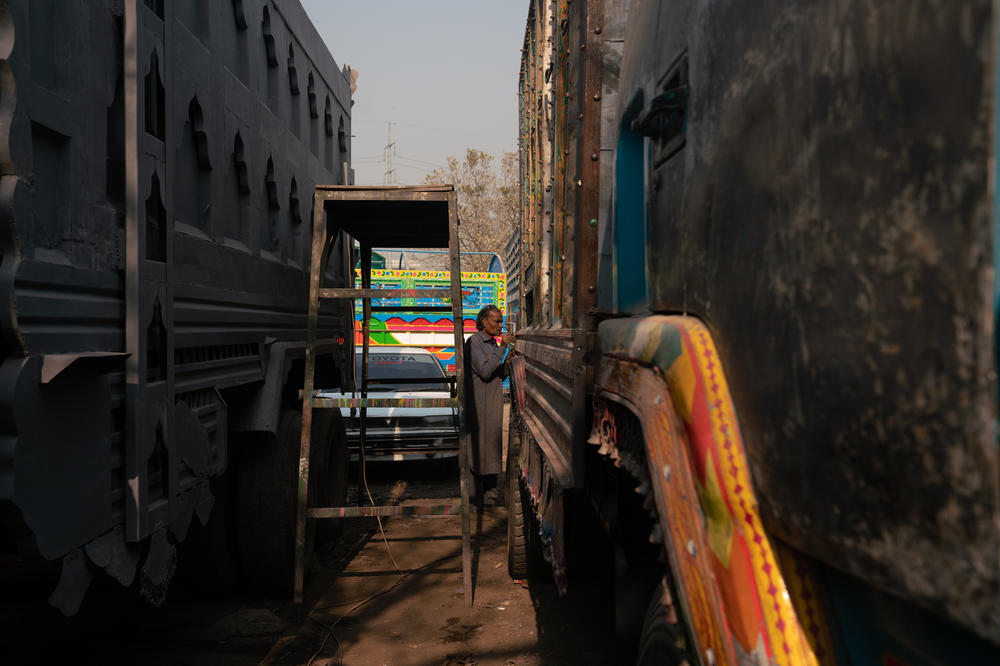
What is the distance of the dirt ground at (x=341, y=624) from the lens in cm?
358

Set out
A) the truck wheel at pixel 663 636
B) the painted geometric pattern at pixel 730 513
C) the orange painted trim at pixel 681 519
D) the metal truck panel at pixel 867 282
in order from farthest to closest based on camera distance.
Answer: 1. the truck wheel at pixel 663 636
2. the orange painted trim at pixel 681 519
3. the painted geometric pattern at pixel 730 513
4. the metal truck panel at pixel 867 282

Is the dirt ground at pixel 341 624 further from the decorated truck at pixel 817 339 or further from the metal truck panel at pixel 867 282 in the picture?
the metal truck panel at pixel 867 282

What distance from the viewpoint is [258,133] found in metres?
4.13

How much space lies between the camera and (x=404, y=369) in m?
8.26

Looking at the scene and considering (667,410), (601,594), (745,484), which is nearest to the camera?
(745,484)

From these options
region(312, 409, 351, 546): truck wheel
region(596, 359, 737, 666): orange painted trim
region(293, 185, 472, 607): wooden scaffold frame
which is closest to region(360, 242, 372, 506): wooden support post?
region(312, 409, 351, 546): truck wheel

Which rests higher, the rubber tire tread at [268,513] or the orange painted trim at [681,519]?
the orange painted trim at [681,519]

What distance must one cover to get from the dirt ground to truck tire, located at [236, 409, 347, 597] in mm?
204

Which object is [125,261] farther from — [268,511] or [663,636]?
[268,511]

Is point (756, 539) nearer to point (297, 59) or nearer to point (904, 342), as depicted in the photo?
point (904, 342)

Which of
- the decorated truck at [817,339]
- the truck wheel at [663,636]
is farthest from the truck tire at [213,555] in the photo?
the truck wheel at [663,636]

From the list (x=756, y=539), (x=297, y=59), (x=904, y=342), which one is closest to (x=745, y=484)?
(x=756, y=539)

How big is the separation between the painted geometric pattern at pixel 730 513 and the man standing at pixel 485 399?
5074 millimetres

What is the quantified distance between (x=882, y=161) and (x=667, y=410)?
1.98 ft
